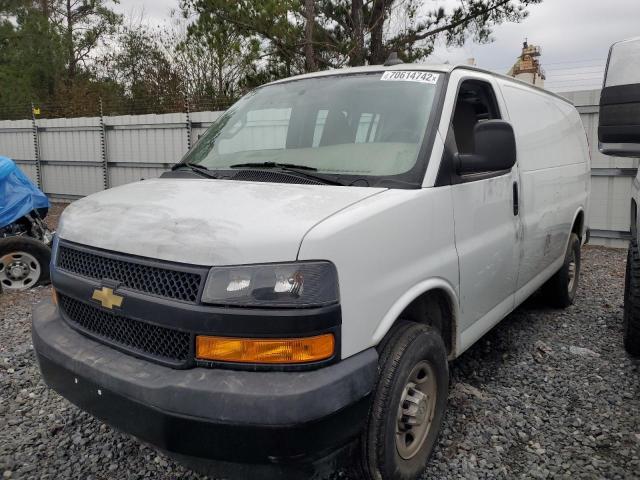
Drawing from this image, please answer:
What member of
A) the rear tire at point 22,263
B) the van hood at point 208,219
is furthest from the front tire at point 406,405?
the rear tire at point 22,263

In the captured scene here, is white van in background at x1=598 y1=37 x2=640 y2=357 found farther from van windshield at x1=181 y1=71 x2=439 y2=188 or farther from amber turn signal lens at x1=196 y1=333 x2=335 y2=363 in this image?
amber turn signal lens at x1=196 y1=333 x2=335 y2=363

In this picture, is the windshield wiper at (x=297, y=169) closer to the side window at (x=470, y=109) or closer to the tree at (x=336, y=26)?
the side window at (x=470, y=109)

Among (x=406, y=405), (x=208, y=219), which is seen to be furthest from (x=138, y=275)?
(x=406, y=405)

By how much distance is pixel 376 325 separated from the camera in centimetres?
207

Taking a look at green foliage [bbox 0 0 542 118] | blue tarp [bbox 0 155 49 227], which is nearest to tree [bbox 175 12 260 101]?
green foliage [bbox 0 0 542 118]

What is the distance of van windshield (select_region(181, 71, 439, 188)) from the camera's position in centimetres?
263

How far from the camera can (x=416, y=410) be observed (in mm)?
2328

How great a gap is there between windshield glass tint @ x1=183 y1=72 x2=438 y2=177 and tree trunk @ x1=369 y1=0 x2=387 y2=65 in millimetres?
10040

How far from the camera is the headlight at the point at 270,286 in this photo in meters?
1.83

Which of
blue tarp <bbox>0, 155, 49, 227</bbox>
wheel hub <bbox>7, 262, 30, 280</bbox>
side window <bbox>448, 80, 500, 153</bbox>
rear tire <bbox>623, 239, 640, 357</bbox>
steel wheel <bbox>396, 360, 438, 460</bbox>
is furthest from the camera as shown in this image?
blue tarp <bbox>0, 155, 49, 227</bbox>

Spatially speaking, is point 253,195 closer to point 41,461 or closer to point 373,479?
point 373,479

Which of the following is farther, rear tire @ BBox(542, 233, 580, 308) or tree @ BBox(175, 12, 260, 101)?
tree @ BBox(175, 12, 260, 101)

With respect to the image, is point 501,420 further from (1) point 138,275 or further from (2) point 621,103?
(1) point 138,275

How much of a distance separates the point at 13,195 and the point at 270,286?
5105 mm
